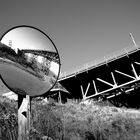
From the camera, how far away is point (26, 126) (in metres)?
2.35

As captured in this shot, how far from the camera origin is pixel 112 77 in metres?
17.1

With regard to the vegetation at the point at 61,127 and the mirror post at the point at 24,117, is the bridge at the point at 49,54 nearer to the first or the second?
the mirror post at the point at 24,117

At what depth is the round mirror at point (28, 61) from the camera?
2.24 m

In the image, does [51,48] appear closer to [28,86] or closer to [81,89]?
[28,86]

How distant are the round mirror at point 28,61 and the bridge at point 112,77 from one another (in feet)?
47.6

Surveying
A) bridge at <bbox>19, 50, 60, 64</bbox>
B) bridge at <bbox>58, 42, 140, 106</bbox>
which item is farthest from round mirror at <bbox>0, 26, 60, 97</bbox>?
bridge at <bbox>58, 42, 140, 106</bbox>

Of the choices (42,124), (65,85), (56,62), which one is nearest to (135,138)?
(42,124)

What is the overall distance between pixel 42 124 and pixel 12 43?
92.2 inches

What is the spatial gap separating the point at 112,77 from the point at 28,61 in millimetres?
15465

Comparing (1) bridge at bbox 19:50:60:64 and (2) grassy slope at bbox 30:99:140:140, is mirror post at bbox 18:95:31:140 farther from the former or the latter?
(2) grassy slope at bbox 30:99:140:140

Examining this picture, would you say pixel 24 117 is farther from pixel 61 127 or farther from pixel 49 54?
pixel 61 127

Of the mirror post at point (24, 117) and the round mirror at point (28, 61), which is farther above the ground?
the round mirror at point (28, 61)

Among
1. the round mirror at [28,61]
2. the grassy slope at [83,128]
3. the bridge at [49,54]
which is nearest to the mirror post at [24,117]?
the round mirror at [28,61]

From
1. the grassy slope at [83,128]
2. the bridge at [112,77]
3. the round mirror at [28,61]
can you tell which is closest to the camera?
the round mirror at [28,61]
